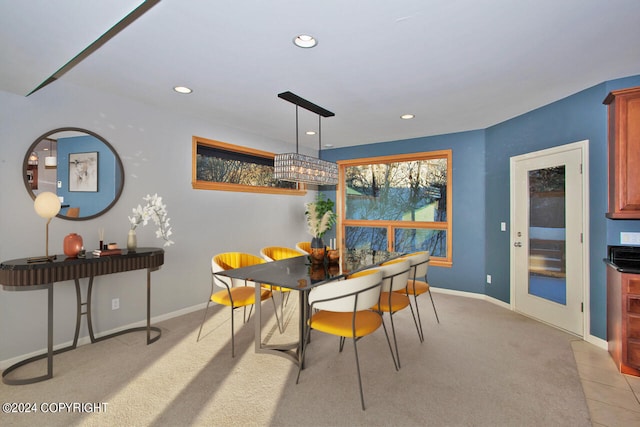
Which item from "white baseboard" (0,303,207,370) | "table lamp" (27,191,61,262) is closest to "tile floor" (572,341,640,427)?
"white baseboard" (0,303,207,370)

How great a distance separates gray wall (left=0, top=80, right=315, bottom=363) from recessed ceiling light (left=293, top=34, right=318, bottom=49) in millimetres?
2293

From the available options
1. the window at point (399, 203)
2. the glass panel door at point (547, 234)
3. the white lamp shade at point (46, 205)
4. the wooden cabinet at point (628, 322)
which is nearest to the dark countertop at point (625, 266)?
the wooden cabinet at point (628, 322)

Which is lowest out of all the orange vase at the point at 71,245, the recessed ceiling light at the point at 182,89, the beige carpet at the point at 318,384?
the beige carpet at the point at 318,384

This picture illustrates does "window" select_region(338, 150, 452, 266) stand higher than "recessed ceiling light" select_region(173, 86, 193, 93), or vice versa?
"recessed ceiling light" select_region(173, 86, 193, 93)

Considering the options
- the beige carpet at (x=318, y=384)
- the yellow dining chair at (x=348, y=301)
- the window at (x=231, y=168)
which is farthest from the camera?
the window at (x=231, y=168)

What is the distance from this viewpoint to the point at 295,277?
103 inches

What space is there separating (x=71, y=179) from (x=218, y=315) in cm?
219

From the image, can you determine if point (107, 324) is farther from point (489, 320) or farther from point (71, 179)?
point (489, 320)

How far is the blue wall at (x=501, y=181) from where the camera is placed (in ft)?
10.3

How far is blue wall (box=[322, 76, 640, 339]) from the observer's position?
3125 mm

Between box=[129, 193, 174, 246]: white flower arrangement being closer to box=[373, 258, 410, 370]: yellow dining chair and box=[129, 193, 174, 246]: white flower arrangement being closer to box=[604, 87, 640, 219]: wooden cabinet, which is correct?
box=[373, 258, 410, 370]: yellow dining chair

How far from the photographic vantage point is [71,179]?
310cm

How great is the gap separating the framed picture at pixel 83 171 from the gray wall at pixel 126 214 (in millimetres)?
278

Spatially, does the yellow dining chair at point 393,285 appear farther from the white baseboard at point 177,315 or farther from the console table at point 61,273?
the console table at point 61,273
